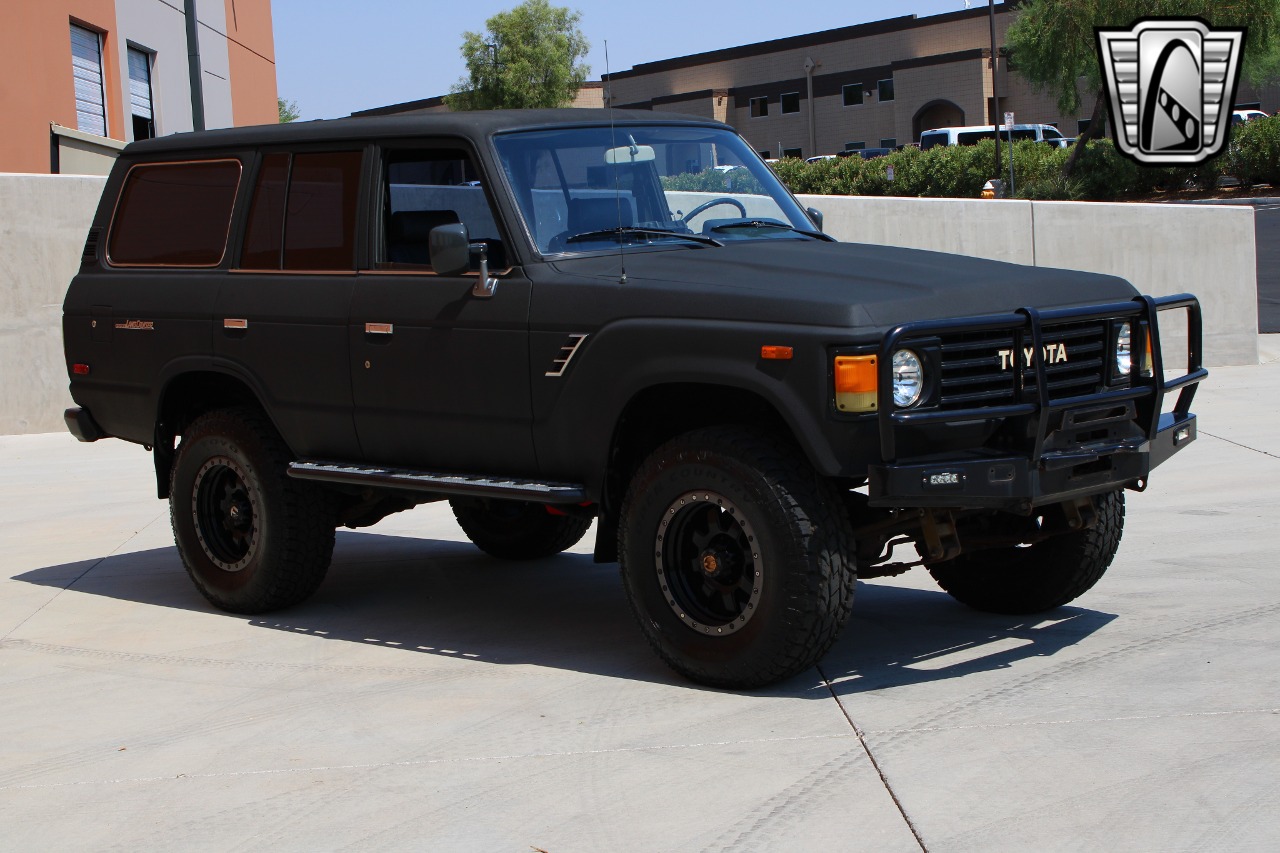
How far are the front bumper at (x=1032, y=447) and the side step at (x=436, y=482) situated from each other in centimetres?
126

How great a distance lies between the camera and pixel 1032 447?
5.18 metres

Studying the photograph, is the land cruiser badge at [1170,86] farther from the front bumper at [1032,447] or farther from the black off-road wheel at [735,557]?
the black off-road wheel at [735,557]

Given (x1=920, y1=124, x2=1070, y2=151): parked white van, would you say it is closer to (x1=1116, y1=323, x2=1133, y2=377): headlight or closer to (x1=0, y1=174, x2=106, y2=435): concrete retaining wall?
(x1=0, y1=174, x2=106, y2=435): concrete retaining wall

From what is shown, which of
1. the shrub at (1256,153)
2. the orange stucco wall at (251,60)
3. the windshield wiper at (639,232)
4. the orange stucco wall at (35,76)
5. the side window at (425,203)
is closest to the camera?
the windshield wiper at (639,232)

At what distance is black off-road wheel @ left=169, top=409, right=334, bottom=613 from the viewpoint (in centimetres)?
685

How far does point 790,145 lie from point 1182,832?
75337 mm

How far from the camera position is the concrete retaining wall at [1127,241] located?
588 inches

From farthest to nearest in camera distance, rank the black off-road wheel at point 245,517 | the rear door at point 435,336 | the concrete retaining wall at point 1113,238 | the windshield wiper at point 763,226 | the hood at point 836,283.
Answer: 1. the concrete retaining wall at point 1113,238
2. the black off-road wheel at point 245,517
3. the windshield wiper at point 763,226
4. the rear door at point 435,336
5. the hood at point 836,283

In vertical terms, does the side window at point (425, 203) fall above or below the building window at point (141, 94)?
below

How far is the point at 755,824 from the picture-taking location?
4250 mm

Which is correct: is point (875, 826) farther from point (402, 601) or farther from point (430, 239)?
point (402, 601)

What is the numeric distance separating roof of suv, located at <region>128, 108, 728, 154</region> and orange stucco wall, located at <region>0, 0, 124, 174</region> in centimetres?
1487

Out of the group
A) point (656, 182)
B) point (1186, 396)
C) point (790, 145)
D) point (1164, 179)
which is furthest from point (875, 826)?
point (790, 145)

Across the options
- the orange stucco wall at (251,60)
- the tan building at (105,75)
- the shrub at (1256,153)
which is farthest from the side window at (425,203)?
the shrub at (1256,153)
